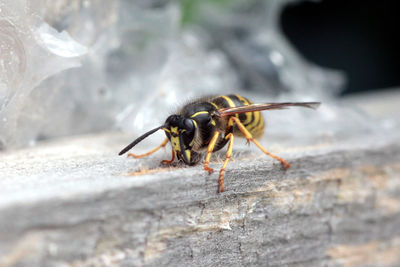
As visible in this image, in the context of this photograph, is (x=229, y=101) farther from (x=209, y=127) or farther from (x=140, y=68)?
(x=140, y=68)

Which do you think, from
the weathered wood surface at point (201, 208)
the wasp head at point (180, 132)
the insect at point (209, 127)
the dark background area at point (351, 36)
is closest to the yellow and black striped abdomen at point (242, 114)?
the insect at point (209, 127)

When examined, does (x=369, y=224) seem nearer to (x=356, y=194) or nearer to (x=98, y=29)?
(x=356, y=194)

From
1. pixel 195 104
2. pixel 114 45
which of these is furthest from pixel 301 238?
pixel 114 45

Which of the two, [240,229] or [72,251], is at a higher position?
[72,251]

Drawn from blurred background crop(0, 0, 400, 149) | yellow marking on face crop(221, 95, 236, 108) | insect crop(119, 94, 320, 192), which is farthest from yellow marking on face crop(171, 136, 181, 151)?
yellow marking on face crop(221, 95, 236, 108)

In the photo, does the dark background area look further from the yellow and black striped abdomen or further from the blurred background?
the yellow and black striped abdomen

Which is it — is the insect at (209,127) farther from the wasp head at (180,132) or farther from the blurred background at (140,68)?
the blurred background at (140,68)

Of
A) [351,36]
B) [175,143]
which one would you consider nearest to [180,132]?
[175,143]
